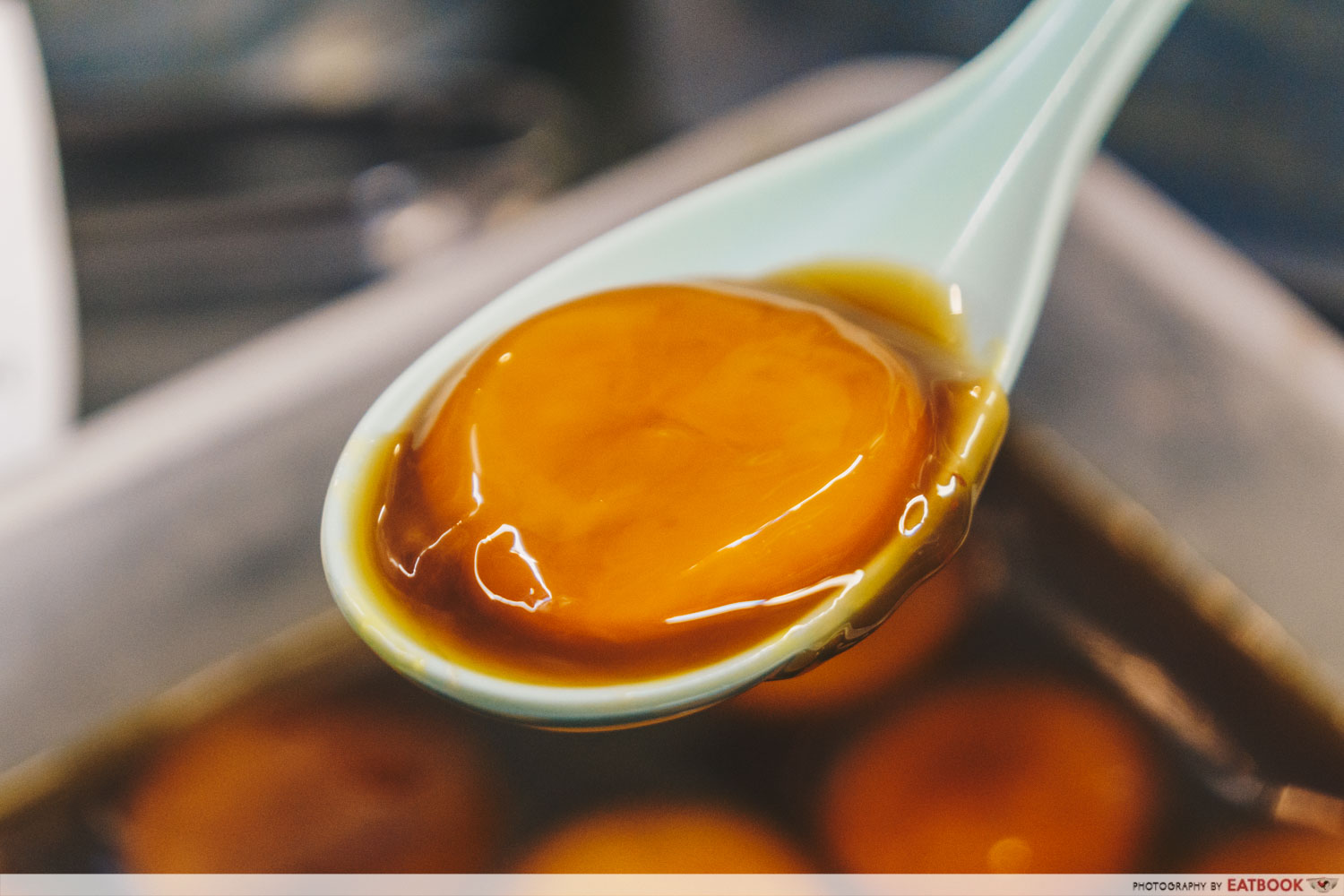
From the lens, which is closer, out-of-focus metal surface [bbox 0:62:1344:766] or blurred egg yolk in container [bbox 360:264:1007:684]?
blurred egg yolk in container [bbox 360:264:1007:684]

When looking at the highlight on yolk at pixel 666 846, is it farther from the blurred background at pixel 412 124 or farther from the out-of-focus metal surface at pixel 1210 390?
the blurred background at pixel 412 124

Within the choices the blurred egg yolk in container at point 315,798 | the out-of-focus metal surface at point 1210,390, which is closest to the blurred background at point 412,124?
the out-of-focus metal surface at point 1210,390

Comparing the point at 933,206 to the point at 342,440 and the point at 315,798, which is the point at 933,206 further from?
the point at 315,798

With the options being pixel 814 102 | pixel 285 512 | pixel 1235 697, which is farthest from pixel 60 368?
pixel 1235 697

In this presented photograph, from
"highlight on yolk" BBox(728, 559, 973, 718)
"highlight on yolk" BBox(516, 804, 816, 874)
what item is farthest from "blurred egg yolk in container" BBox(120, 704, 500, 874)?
"highlight on yolk" BBox(728, 559, 973, 718)

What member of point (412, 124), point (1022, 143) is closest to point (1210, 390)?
point (1022, 143)

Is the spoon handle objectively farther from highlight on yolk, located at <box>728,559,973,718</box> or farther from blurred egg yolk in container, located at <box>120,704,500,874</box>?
blurred egg yolk in container, located at <box>120,704,500,874</box>
